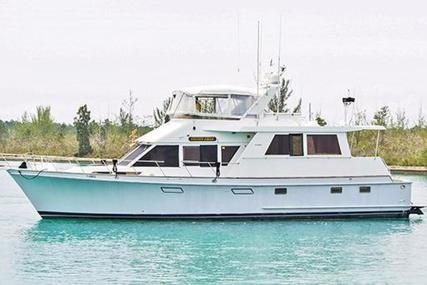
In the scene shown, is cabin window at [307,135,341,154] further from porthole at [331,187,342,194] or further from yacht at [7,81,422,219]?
porthole at [331,187,342,194]

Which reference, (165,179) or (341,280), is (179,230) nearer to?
(165,179)

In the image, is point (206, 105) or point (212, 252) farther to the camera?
point (206, 105)

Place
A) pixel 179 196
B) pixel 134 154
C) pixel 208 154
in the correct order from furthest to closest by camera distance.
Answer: pixel 134 154 < pixel 208 154 < pixel 179 196

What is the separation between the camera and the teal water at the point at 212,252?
1706 centimetres

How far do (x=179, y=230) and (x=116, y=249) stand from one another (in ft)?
8.80

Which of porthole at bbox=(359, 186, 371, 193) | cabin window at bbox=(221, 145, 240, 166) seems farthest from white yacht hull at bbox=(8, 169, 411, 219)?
cabin window at bbox=(221, 145, 240, 166)

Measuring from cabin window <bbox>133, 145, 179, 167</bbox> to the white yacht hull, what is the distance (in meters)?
0.81

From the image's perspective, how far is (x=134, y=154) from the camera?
2369cm

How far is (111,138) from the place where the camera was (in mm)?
58188

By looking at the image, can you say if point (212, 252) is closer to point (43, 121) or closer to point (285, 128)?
point (285, 128)

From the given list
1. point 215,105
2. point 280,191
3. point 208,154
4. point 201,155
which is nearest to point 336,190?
point 280,191

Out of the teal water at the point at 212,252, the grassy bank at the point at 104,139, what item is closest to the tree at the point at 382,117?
the grassy bank at the point at 104,139

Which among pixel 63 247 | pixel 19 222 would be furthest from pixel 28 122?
pixel 63 247

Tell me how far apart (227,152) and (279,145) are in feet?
4.24
